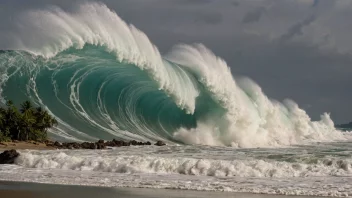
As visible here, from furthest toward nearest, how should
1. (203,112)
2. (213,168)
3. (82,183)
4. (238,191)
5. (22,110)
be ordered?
(203,112) < (22,110) < (213,168) < (82,183) < (238,191)

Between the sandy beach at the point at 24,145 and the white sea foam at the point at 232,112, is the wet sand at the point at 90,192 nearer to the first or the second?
the sandy beach at the point at 24,145

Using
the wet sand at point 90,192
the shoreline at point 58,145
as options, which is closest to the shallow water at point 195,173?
the wet sand at point 90,192

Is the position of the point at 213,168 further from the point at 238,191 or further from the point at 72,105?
the point at 72,105

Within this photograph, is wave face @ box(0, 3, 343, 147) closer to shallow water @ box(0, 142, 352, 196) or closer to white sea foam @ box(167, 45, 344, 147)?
white sea foam @ box(167, 45, 344, 147)

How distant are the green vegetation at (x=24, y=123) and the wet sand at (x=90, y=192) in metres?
14.4

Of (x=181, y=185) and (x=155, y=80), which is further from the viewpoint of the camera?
(x=155, y=80)

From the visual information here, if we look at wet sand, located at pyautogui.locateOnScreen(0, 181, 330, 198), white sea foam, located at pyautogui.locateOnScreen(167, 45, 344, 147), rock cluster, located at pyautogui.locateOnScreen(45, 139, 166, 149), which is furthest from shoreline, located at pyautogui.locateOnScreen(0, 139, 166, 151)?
wet sand, located at pyautogui.locateOnScreen(0, 181, 330, 198)

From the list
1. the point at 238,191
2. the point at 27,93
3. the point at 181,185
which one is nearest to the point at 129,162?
the point at 181,185

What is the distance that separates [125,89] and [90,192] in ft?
62.9

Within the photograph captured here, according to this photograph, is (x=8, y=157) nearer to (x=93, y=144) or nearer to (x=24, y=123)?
(x=93, y=144)

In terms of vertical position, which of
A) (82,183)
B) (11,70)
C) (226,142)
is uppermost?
(11,70)

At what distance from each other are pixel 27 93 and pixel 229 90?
412 inches

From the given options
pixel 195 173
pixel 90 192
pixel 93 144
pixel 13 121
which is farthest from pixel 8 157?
pixel 13 121

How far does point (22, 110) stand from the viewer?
86.2 feet
